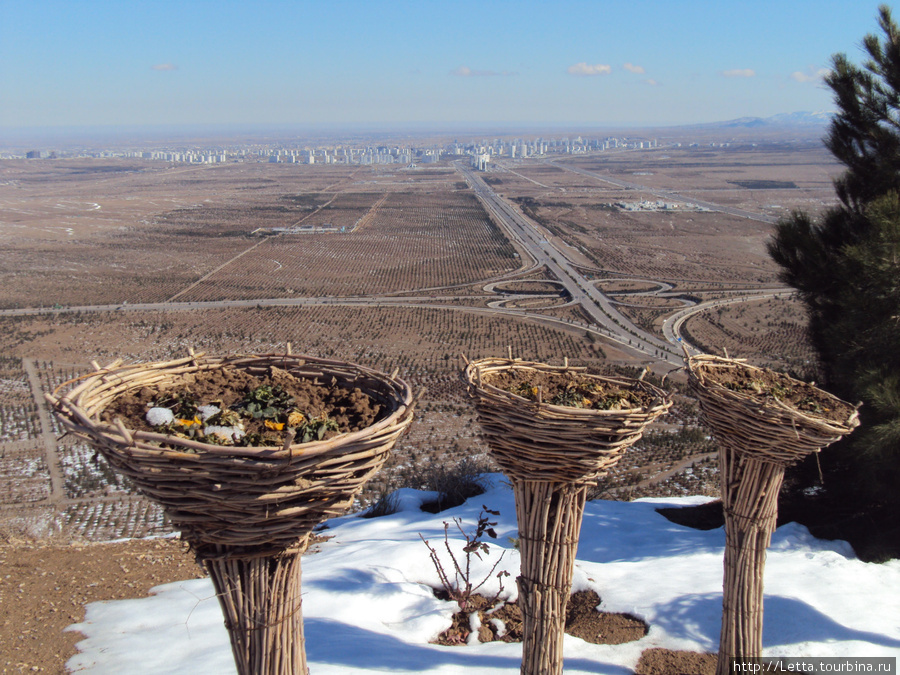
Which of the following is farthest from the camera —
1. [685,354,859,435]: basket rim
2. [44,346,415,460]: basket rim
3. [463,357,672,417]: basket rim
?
[685,354,859,435]: basket rim

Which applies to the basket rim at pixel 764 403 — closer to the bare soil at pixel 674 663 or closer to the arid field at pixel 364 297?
the arid field at pixel 364 297

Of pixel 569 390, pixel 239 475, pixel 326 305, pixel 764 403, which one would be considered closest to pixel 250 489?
pixel 239 475

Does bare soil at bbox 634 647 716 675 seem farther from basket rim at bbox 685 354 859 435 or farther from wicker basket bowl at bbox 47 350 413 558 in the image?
wicker basket bowl at bbox 47 350 413 558

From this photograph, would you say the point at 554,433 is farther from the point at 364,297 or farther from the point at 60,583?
the point at 364,297

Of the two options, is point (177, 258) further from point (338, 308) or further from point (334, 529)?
point (334, 529)

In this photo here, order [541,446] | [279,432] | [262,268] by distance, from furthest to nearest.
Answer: [262,268] → [541,446] → [279,432]

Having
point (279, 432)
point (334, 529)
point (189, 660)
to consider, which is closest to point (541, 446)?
point (279, 432)

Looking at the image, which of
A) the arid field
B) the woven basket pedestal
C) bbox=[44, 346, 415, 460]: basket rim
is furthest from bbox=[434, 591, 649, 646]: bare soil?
bbox=[44, 346, 415, 460]: basket rim
